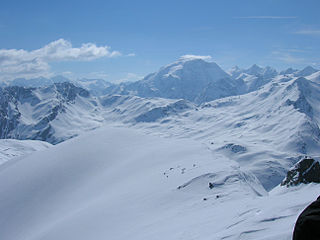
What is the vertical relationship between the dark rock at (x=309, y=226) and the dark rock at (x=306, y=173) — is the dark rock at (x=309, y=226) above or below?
above

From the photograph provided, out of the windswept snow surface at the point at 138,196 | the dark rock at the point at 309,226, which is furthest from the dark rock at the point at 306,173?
the dark rock at the point at 309,226

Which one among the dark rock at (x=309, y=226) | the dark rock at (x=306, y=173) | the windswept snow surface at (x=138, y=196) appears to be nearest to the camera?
the dark rock at (x=309, y=226)

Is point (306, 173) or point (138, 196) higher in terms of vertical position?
point (306, 173)

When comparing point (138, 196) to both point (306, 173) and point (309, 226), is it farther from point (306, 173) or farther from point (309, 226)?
point (309, 226)

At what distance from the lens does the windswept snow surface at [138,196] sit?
57.9 ft

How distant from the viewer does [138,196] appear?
31.6 m

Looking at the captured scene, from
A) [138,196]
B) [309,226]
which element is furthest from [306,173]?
[309,226]

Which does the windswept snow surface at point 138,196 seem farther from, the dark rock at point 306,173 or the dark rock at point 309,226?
the dark rock at point 309,226

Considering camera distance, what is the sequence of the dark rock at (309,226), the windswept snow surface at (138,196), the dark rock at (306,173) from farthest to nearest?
the dark rock at (306,173) < the windswept snow surface at (138,196) < the dark rock at (309,226)

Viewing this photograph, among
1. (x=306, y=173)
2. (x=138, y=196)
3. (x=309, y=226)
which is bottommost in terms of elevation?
(x=138, y=196)

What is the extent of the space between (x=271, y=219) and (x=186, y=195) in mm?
14303

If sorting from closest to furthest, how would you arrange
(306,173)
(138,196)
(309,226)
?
(309,226) → (306,173) → (138,196)

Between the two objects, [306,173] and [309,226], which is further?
[306,173]

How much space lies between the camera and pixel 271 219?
49.7 ft
